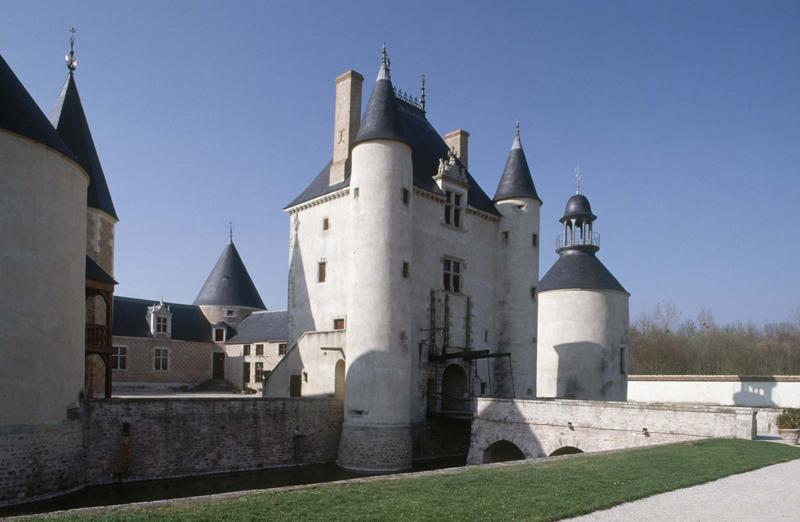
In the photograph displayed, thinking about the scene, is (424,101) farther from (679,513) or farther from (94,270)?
(679,513)

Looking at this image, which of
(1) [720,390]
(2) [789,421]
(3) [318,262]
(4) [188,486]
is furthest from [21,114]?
(1) [720,390]

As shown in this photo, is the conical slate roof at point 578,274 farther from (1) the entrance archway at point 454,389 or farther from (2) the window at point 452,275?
(1) the entrance archway at point 454,389

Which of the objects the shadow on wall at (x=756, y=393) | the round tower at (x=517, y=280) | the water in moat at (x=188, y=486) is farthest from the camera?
the shadow on wall at (x=756, y=393)

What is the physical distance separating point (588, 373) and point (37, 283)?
2344cm

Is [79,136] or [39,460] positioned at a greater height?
[79,136]

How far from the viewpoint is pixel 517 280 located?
25.1 m

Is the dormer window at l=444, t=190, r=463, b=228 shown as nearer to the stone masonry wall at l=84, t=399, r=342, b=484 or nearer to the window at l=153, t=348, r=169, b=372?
the stone masonry wall at l=84, t=399, r=342, b=484

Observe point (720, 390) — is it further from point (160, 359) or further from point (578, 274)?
point (160, 359)

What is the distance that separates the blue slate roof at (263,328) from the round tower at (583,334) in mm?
13381

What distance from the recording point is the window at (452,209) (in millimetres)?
23375

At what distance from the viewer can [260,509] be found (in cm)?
711

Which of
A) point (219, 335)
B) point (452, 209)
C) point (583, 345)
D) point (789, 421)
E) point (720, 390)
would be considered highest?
point (452, 209)

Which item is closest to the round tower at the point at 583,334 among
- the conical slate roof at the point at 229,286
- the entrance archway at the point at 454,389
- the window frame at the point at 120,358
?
the entrance archway at the point at 454,389

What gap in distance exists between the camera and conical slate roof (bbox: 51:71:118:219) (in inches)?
807
